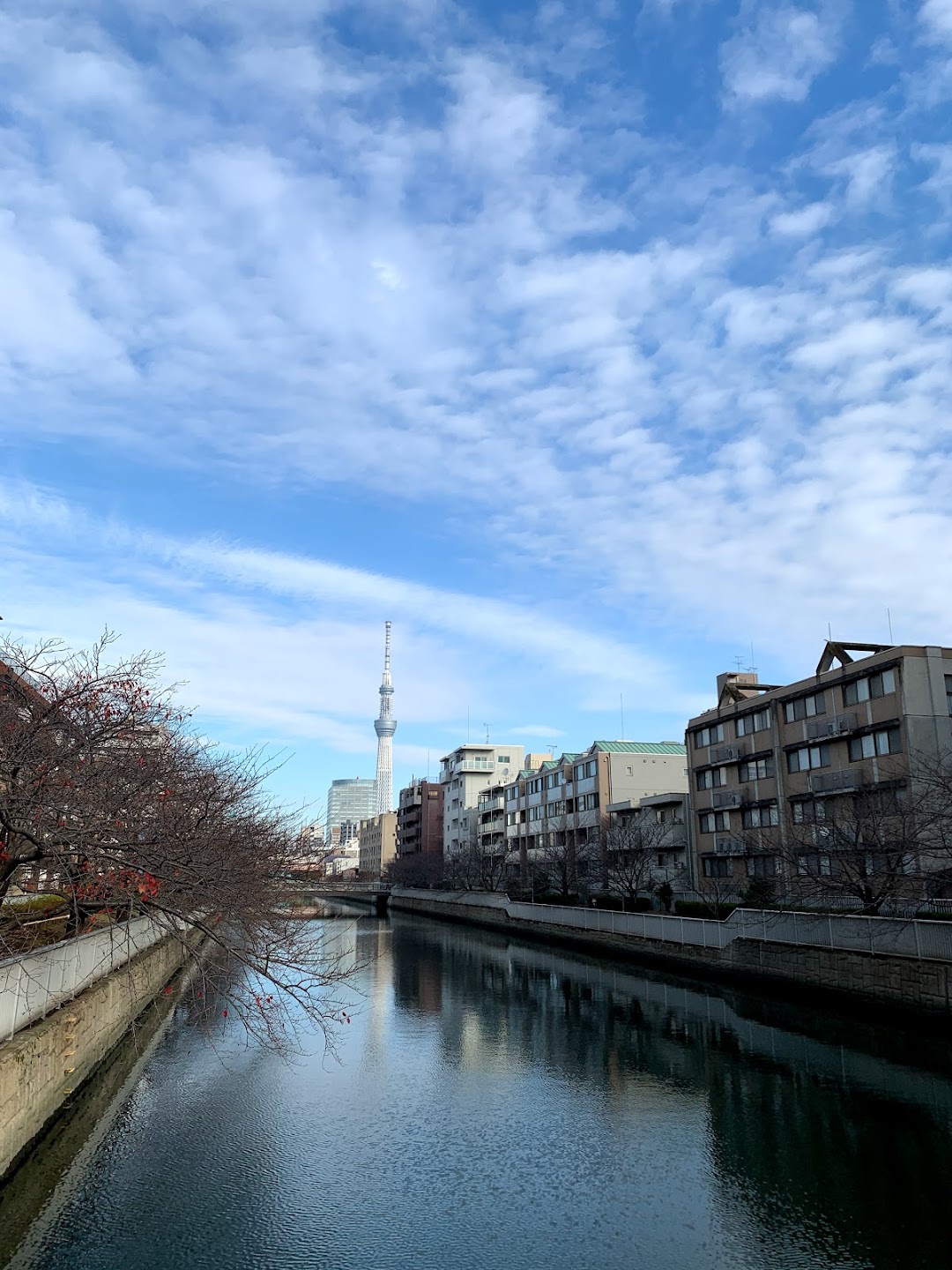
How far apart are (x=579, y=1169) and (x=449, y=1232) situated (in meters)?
3.10

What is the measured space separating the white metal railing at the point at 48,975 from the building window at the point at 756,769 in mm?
38965

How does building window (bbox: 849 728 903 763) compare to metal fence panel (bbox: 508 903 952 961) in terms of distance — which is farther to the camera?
building window (bbox: 849 728 903 763)

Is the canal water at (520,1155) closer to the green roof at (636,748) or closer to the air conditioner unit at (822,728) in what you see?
the air conditioner unit at (822,728)

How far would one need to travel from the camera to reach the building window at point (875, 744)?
41781 millimetres

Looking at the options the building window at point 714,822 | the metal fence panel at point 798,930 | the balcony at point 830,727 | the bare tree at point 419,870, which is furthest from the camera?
the bare tree at point 419,870

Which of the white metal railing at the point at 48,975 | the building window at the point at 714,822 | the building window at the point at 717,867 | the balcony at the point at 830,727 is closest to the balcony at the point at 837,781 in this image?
the balcony at the point at 830,727

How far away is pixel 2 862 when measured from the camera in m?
12.1

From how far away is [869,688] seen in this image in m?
43.7

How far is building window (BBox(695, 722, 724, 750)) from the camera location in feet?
186

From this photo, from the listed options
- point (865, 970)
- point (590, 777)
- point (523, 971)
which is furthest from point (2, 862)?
point (590, 777)

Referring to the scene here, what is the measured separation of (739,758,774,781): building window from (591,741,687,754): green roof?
19259 millimetres

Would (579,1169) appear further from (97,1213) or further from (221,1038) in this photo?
(221,1038)

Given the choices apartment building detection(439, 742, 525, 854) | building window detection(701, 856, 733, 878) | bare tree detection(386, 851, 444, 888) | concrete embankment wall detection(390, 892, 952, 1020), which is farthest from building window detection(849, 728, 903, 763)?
apartment building detection(439, 742, 525, 854)

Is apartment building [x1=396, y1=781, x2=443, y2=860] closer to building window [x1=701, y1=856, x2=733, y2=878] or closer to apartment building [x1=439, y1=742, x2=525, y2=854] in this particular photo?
apartment building [x1=439, y1=742, x2=525, y2=854]
